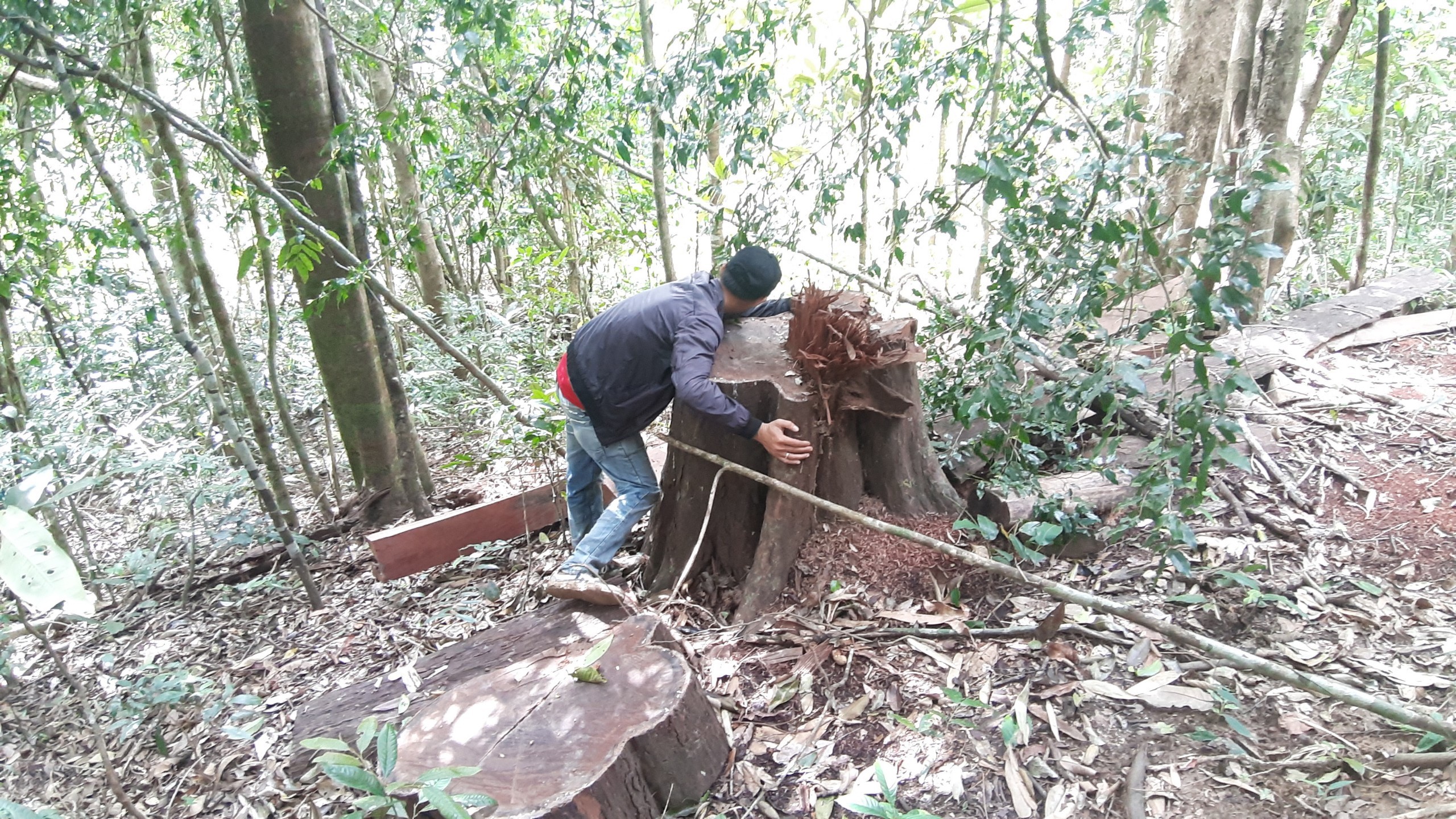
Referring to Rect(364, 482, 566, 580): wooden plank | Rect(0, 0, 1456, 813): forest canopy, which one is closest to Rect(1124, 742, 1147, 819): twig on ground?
Rect(0, 0, 1456, 813): forest canopy

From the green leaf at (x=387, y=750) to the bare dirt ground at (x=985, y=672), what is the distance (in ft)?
1.52

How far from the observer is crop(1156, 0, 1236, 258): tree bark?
582cm

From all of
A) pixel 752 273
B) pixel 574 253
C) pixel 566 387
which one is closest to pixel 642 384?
pixel 566 387

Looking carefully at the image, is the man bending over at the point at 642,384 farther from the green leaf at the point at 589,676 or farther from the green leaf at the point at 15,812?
the green leaf at the point at 15,812

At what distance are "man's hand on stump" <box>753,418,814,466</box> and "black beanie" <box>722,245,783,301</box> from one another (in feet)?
2.14

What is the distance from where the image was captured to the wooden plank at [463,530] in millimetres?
4121

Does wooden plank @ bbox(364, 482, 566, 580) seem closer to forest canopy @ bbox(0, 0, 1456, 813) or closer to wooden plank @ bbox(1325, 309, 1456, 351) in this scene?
forest canopy @ bbox(0, 0, 1456, 813)

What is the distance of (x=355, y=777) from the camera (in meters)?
1.84

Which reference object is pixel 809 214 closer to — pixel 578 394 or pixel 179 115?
pixel 578 394

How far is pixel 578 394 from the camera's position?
3.44m

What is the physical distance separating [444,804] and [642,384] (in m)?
1.93

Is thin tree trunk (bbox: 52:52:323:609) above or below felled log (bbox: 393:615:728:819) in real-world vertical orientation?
above

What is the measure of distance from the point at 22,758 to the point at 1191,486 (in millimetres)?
5397

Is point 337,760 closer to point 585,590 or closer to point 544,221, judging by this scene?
point 585,590
